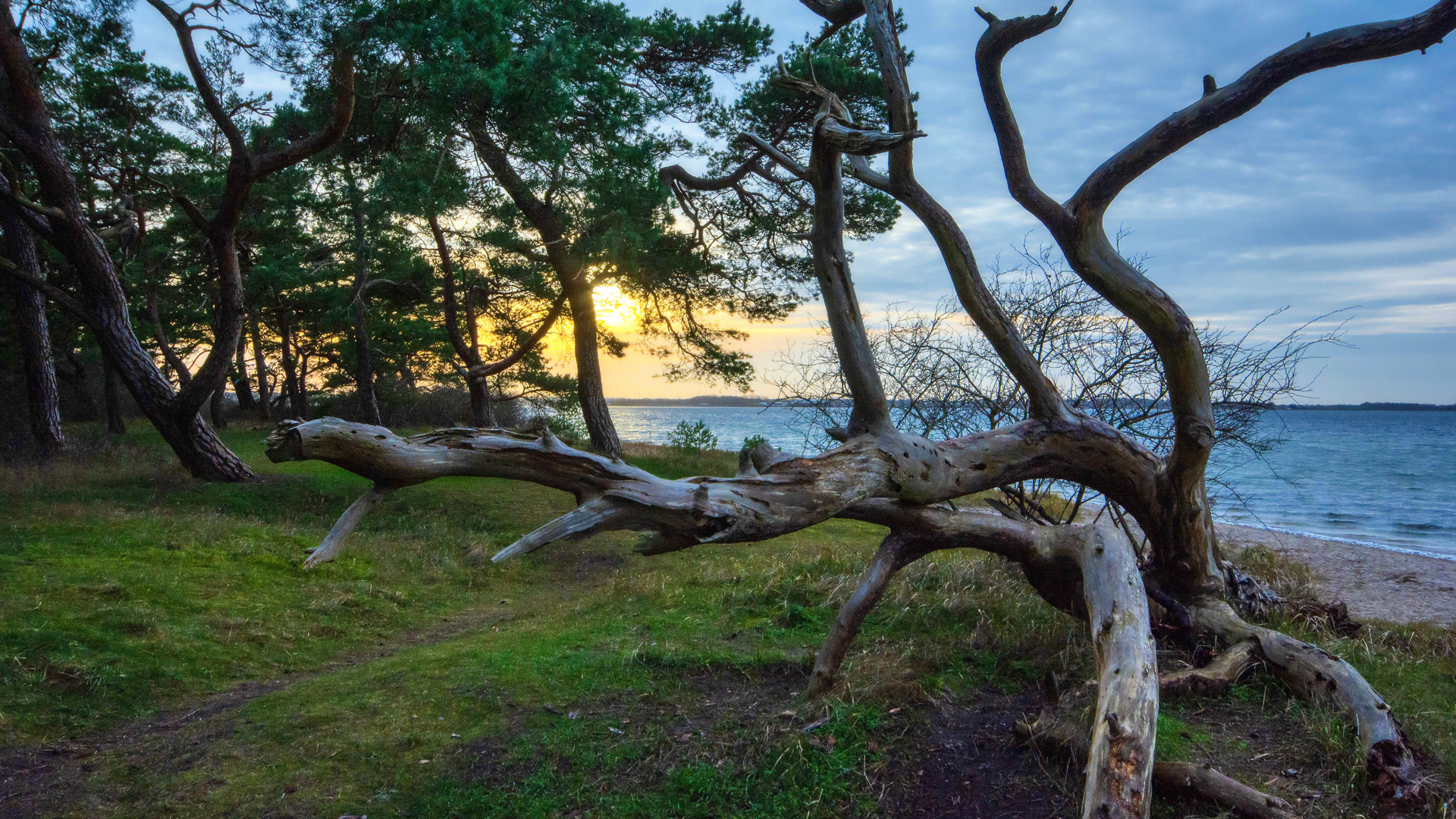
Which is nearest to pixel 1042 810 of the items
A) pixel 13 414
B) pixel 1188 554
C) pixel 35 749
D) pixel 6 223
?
pixel 1188 554

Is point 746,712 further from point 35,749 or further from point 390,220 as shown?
point 390,220

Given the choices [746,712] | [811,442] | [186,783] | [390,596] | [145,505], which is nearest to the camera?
[186,783]

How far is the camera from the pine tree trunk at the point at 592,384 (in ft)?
56.7

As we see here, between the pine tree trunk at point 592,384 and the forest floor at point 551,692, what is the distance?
844 centimetres

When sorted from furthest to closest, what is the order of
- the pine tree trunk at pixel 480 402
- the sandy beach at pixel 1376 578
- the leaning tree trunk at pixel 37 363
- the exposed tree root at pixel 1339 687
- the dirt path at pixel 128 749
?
1. the pine tree trunk at pixel 480 402
2. the leaning tree trunk at pixel 37 363
3. the sandy beach at pixel 1376 578
4. the dirt path at pixel 128 749
5. the exposed tree root at pixel 1339 687

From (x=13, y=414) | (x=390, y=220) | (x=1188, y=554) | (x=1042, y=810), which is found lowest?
(x=1042, y=810)

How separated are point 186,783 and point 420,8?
8280mm

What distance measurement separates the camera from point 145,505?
10.5 m

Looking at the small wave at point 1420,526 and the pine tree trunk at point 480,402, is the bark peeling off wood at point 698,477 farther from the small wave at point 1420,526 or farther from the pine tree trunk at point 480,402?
the small wave at point 1420,526

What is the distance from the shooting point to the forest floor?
13.0ft

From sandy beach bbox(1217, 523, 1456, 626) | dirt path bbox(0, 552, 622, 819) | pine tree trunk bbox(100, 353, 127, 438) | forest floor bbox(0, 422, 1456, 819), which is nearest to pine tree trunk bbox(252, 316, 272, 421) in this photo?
pine tree trunk bbox(100, 353, 127, 438)

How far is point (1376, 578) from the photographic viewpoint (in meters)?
11.6

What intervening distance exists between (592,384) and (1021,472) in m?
13.3

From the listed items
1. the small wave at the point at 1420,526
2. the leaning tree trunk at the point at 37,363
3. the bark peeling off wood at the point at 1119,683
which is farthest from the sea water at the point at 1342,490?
the leaning tree trunk at the point at 37,363
